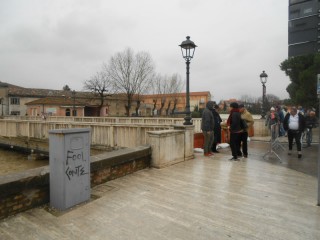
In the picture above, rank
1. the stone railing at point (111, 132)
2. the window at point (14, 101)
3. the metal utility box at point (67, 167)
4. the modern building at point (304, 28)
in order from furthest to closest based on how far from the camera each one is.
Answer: the window at point (14, 101), the stone railing at point (111, 132), the metal utility box at point (67, 167), the modern building at point (304, 28)

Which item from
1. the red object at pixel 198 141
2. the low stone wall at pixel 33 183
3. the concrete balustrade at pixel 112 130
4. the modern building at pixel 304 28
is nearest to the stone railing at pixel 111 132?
the concrete balustrade at pixel 112 130

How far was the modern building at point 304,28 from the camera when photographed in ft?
11.6

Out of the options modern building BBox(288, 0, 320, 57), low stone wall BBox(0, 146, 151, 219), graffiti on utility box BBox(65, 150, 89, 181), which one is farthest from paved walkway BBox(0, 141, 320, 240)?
modern building BBox(288, 0, 320, 57)

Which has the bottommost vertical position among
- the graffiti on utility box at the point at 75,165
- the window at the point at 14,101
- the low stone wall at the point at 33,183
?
the low stone wall at the point at 33,183

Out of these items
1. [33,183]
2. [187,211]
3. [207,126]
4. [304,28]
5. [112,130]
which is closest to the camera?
[304,28]

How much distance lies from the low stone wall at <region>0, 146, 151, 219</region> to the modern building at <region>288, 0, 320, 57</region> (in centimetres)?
382

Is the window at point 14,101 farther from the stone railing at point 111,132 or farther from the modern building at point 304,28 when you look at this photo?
the modern building at point 304,28

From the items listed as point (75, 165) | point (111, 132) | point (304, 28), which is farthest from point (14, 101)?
point (304, 28)

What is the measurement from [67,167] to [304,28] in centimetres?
399

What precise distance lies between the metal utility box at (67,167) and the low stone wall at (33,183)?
193mm

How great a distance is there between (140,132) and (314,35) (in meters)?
7.02

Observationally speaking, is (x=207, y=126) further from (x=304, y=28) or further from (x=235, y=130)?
(x=304, y=28)

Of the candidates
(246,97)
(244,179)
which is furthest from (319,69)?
(246,97)

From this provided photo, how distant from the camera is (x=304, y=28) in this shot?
363cm
